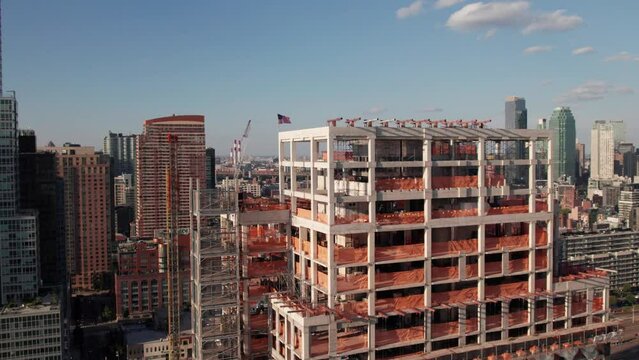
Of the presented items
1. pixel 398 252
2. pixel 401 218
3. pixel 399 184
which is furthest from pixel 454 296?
pixel 399 184

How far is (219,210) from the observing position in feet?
104

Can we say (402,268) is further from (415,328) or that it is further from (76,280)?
(76,280)

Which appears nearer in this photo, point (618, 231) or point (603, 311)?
point (603, 311)

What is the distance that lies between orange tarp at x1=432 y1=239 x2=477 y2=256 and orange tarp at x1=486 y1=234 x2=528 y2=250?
1.07 meters

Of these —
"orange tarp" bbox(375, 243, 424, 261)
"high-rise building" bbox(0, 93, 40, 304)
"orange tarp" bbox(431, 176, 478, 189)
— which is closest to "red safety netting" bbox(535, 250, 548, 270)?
"orange tarp" bbox(431, 176, 478, 189)

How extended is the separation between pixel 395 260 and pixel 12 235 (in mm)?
85859

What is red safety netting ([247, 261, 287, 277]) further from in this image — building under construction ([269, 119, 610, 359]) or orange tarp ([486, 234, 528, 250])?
orange tarp ([486, 234, 528, 250])

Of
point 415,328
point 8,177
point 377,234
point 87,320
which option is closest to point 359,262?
point 377,234

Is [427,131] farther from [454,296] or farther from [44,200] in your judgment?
[44,200]

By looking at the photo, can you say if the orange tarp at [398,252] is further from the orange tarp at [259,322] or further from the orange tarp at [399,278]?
the orange tarp at [259,322]

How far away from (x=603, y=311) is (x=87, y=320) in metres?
119

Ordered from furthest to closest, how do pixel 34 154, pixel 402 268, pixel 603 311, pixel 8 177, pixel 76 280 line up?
pixel 76 280 → pixel 34 154 → pixel 8 177 → pixel 603 311 → pixel 402 268

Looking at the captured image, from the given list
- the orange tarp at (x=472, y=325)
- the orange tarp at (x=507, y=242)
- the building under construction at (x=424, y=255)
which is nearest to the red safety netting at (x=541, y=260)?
the building under construction at (x=424, y=255)

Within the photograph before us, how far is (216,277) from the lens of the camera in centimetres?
3173
